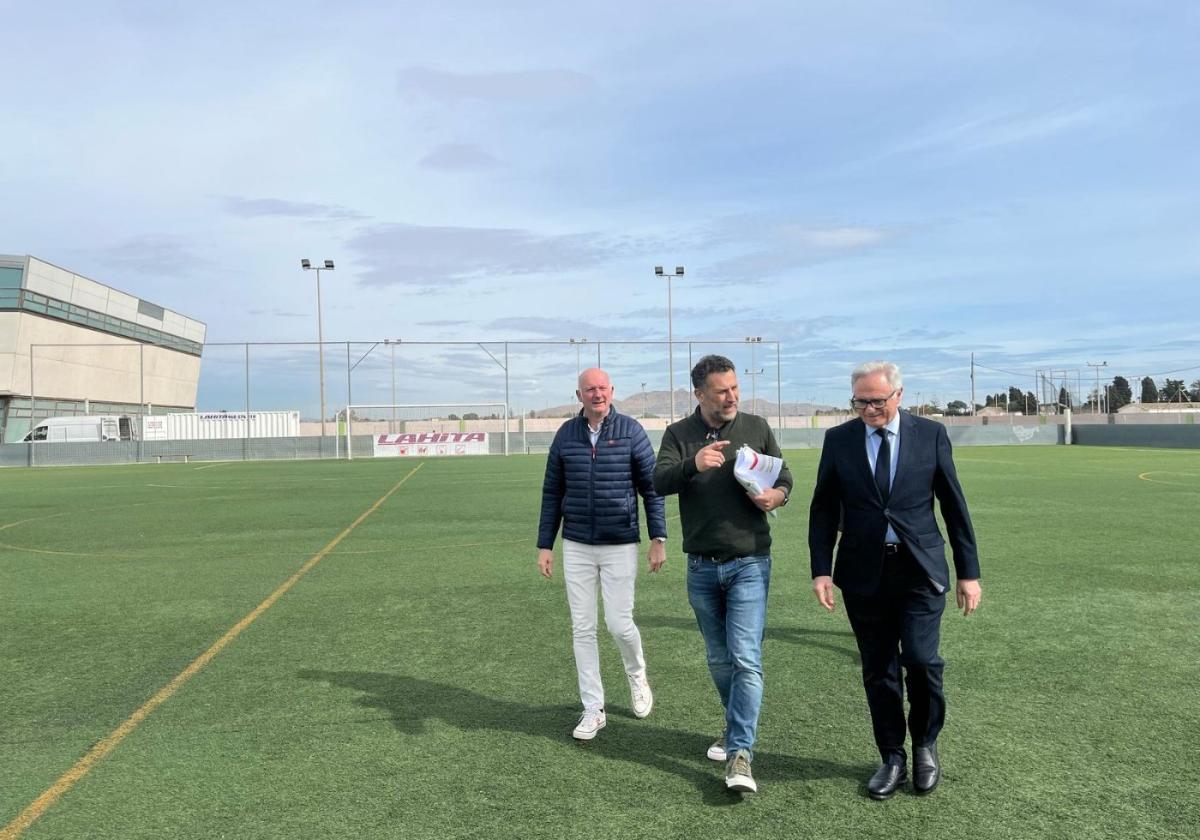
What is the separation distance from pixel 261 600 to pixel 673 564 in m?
4.35

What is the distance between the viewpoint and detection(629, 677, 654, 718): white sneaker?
16.1 ft

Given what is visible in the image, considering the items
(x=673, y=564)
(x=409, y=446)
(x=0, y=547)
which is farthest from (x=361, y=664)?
(x=409, y=446)

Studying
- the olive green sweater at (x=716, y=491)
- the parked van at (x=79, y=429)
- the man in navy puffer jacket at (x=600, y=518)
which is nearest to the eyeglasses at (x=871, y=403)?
the olive green sweater at (x=716, y=491)

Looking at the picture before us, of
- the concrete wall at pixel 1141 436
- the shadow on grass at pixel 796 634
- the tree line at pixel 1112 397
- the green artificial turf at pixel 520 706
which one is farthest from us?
the tree line at pixel 1112 397

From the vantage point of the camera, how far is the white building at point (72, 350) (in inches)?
1893

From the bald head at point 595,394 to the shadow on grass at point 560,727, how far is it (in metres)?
1.67

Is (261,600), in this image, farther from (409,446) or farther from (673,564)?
(409,446)

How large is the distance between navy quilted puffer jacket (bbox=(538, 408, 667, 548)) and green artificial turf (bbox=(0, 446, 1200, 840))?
3.58ft

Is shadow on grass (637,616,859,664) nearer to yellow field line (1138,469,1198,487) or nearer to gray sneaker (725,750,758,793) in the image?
gray sneaker (725,750,758,793)

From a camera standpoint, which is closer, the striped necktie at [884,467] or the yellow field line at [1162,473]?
the striped necktie at [884,467]

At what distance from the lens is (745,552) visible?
4.07 meters

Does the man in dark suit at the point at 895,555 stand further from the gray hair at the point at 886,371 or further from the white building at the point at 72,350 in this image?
the white building at the point at 72,350

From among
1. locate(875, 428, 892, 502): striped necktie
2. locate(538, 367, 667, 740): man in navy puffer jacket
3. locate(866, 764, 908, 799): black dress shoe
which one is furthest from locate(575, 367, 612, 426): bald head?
locate(866, 764, 908, 799): black dress shoe

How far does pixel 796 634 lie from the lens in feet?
21.9
